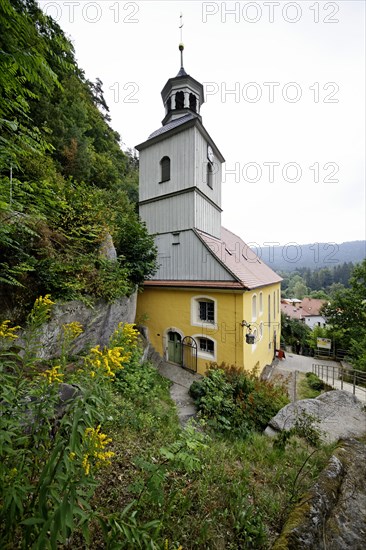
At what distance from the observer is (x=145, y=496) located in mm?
2299

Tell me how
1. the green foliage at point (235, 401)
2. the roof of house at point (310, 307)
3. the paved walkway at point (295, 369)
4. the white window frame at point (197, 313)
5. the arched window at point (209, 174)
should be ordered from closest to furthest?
the green foliage at point (235, 401), the white window frame at point (197, 313), the paved walkway at point (295, 369), the arched window at point (209, 174), the roof of house at point (310, 307)

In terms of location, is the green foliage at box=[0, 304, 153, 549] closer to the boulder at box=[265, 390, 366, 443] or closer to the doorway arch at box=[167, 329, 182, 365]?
the boulder at box=[265, 390, 366, 443]

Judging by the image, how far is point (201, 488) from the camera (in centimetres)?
263

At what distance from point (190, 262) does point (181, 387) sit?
17.6ft

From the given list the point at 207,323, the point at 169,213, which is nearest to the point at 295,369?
the point at 207,323

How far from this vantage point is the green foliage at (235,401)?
5891 mm

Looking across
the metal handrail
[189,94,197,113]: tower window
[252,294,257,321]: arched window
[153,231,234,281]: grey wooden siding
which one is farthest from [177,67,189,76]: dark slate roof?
the metal handrail

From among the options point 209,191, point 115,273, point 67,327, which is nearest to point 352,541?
point 67,327

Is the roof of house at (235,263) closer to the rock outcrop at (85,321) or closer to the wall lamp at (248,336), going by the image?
the wall lamp at (248,336)

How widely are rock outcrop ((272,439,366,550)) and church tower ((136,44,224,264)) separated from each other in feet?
28.9

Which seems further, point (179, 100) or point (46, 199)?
point (179, 100)

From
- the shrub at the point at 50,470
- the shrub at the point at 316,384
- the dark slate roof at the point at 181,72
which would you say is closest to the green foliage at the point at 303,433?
the shrub at the point at 50,470

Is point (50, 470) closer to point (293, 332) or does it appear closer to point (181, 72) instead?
point (181, 72)

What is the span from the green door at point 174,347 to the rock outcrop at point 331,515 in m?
7.79
